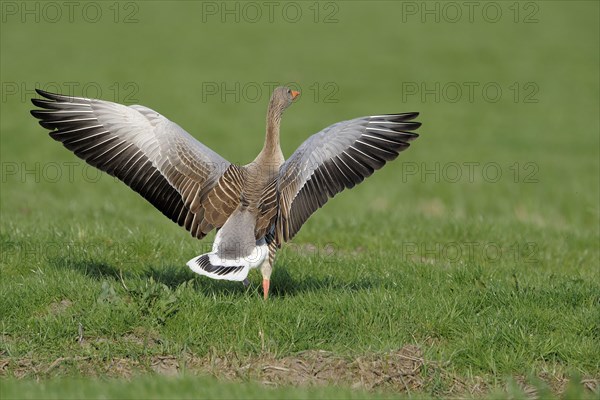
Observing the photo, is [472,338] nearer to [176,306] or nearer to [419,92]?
[176,306]

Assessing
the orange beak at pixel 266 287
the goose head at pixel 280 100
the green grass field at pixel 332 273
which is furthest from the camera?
the goose head at pixel 280 100

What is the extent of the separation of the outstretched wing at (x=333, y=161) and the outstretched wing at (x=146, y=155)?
1.86ft

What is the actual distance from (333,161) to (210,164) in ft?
4.00

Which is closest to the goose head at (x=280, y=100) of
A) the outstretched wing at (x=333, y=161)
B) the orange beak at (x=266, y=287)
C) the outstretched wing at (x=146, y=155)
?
the outstretched wing at (x=333, y=161)

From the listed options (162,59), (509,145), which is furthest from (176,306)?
(162,59)

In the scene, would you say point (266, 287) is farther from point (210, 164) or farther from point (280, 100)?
point (280, 100)

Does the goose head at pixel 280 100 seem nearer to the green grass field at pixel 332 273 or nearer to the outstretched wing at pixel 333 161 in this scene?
the outstretched wing at pixel 333 161

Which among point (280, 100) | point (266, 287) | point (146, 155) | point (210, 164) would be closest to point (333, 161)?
point (280, 100)

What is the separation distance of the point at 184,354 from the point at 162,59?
27.0 m

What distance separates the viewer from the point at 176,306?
7.83 meters

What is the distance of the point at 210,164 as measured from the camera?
8.54m

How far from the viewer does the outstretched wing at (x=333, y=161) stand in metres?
8.44

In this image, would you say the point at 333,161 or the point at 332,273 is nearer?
the point at 333,161

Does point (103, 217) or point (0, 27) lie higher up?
point (0, 27)
